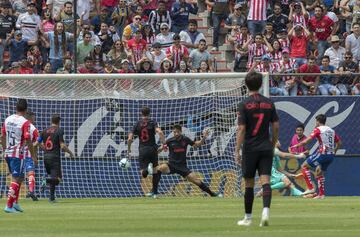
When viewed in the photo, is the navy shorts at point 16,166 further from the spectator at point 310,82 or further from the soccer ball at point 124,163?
the spectator at point 310,82

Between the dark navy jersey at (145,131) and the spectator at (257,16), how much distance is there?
5.84 m

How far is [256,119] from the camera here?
16.0 m

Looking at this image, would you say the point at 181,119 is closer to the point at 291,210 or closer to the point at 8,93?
the point at 8,93

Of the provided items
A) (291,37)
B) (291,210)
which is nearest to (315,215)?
(291,210)

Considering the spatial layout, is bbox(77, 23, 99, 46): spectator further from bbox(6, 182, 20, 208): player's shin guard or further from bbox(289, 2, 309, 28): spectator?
bbox(6, 182, 20, 208): player's shin guard

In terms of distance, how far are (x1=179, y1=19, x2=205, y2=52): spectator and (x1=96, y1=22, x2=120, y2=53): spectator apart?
76.9 inches

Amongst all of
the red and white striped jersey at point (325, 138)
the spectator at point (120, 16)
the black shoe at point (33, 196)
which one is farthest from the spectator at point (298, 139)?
the black shoe at point (33, 196)

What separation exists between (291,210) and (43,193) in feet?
33.8

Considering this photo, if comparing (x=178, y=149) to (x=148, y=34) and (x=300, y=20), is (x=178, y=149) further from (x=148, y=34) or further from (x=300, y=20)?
(x=300, y=20)

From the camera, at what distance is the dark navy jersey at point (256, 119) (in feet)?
52.5

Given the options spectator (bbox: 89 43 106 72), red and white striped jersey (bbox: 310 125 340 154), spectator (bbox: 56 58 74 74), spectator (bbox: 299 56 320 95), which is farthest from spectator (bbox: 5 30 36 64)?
red and white striped jersey (bbox: 310 125 340 154)

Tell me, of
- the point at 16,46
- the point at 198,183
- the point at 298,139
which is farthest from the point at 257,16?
the point at 16,46

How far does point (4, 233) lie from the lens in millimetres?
15945

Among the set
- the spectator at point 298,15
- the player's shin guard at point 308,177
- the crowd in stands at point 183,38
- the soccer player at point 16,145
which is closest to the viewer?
the soccer player at point 16,145
